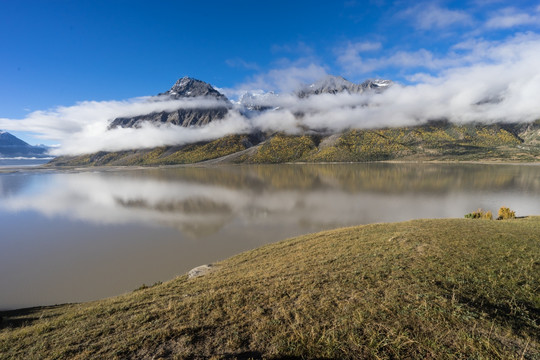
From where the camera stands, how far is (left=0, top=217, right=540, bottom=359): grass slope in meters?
6.73

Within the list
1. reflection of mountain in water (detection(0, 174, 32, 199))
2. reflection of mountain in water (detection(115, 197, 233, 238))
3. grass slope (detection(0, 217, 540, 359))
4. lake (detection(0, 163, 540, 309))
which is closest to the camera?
grass slope (detection(0, 217, 540, 359))

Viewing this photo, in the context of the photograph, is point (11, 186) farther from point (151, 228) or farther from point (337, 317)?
point (337, 317)

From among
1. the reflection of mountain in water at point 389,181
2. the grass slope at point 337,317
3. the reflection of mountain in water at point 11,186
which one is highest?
the grass slope at point 337,317

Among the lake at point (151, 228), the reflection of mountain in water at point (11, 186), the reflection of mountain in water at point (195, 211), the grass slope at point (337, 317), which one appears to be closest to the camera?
the grass slope at point (337, 317)

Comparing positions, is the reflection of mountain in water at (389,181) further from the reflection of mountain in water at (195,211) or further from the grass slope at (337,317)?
the grass slope at (337,317)

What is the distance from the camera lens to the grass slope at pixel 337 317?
673 cm

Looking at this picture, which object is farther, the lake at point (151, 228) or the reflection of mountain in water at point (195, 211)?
the reflection of mountain in water at point (195, 211)

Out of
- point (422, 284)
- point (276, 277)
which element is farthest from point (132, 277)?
point (422, 284)

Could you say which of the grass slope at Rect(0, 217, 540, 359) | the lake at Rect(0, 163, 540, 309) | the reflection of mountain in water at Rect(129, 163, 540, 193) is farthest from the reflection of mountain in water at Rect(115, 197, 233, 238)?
the reflection of mountain in water at Rect(129, 163, 540, 193)

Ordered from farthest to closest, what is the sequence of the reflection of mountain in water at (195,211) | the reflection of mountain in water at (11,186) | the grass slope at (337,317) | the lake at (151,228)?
the reflection of mountain in water at (11,186)
the reflection of mountain in water at (195,211)
the lake at (151,228)
the grass slope at (337,317)

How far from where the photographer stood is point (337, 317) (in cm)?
832

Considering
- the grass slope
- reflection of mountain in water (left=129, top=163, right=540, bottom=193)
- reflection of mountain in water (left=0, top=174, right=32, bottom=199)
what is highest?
the grass slope

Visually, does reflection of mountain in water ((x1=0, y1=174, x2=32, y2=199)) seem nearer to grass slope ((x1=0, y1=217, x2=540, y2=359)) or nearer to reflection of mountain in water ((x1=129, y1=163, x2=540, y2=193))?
reflection of mountain in water ((x1=129, y1=163, x2=540, y2=193))

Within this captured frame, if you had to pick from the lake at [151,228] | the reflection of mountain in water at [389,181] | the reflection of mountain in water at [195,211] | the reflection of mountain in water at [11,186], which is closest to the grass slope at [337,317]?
the lake at [151,228]
